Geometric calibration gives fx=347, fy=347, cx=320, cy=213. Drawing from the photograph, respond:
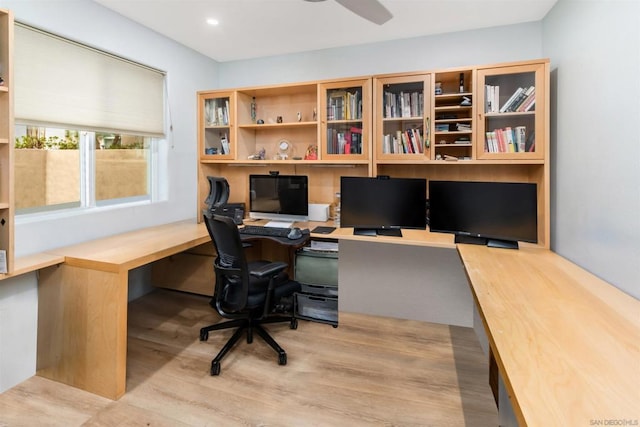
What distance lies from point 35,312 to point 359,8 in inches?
105

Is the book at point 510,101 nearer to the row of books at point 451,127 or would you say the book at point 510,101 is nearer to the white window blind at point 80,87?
the row of books at point 451,127

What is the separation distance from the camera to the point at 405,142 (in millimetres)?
2854

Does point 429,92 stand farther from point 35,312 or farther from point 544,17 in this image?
point 35,312

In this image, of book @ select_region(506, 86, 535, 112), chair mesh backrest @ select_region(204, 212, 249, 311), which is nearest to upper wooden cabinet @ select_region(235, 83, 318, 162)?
chair mesh backrest @ select_region(204, 212, 249, 311)

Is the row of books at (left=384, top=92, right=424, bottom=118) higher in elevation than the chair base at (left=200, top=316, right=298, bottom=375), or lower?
higher

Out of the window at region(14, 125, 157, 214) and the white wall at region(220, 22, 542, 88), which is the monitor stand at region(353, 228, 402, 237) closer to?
the white wall at region(220, 22, 542, 88)

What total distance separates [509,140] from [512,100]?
29cm

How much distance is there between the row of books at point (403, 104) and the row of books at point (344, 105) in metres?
0.24

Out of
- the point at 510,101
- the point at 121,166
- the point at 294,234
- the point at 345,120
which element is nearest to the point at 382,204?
the point at 294,234

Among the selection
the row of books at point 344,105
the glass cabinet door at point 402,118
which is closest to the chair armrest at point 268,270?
the glass cabinet door at point 402,118

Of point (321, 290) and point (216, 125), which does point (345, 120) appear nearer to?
point (216, 125)

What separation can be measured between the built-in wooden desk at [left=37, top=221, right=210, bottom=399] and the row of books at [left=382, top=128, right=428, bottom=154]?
6.29 ft

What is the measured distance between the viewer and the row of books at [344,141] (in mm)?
3000

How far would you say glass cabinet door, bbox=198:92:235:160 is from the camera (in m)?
3.44
